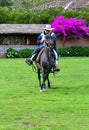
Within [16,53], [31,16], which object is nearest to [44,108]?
[16,53]

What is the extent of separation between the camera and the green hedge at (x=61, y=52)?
179ft

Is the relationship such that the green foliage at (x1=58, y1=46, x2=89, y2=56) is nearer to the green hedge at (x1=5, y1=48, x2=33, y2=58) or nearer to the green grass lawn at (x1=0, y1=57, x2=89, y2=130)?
the green hedge at (x1=5, y1=48, x2=33, y2=58)

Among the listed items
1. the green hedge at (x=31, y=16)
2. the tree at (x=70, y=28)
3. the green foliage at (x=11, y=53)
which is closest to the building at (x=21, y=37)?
the tree at (x=70, y=28)

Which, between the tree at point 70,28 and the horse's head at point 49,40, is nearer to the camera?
the horse's head at point 49,40

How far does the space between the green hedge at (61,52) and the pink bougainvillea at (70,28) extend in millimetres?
1636

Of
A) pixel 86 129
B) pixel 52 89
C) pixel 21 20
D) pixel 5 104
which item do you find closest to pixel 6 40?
pixel 21 20

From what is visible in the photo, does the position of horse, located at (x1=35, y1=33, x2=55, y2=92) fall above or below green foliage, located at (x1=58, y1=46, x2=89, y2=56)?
above

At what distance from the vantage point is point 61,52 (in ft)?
184

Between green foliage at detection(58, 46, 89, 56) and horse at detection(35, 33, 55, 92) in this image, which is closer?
horse at detection(35, 33, 55, 92)

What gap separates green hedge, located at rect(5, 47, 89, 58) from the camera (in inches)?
2147

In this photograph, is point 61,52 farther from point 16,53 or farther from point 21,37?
point 21,37

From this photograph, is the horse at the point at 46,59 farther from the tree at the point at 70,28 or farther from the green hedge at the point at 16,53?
the tree at the point at 70,28

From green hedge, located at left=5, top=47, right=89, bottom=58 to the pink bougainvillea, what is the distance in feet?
5.37

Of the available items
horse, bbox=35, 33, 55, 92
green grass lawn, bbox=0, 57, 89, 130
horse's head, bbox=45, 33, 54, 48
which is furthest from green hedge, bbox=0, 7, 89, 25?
horse's head, bbox=45, 33, 54, 48
